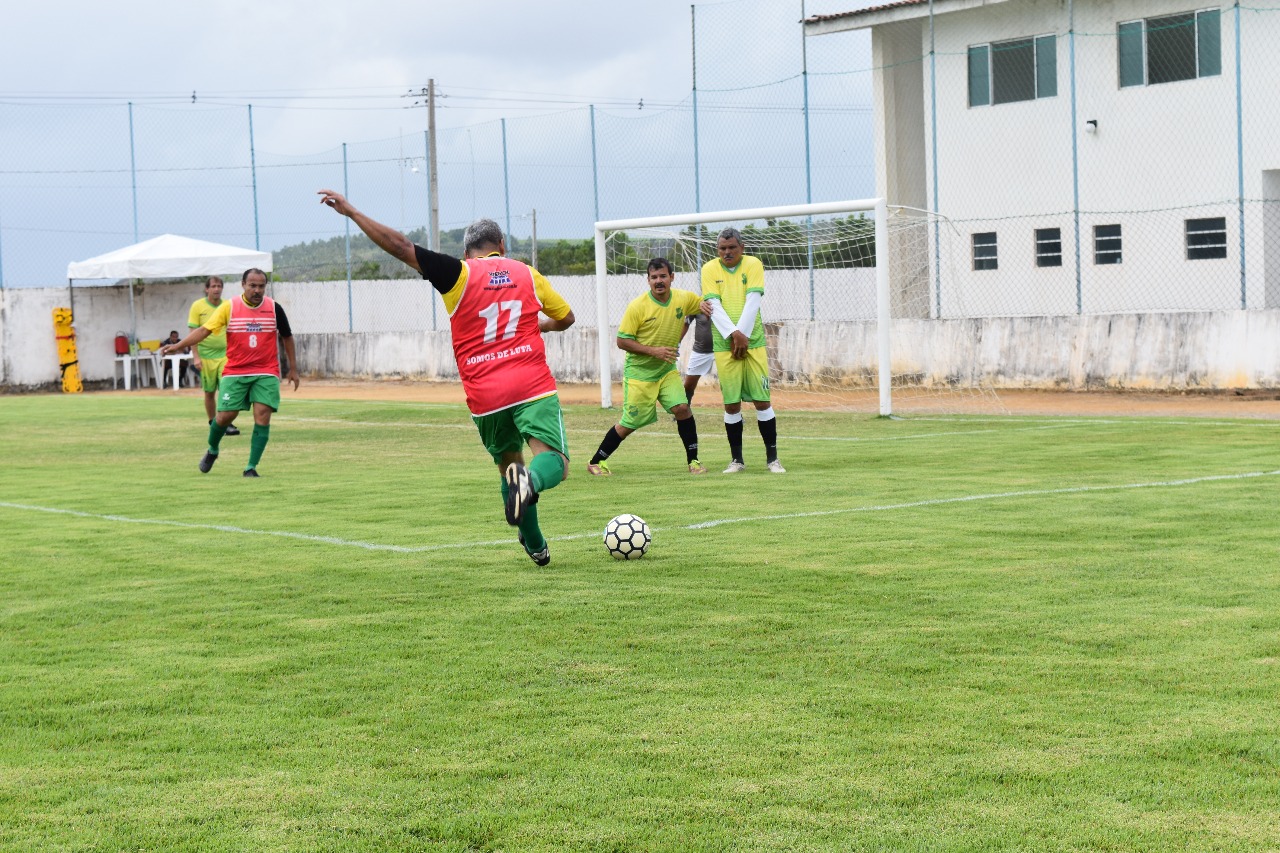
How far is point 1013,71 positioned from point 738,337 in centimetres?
1984

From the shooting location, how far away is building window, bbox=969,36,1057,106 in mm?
30312

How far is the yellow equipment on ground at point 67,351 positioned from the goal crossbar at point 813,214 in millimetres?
16093

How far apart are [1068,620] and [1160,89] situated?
24.5 meters

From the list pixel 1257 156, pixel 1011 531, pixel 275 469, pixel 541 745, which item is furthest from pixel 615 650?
pixel 1257 156

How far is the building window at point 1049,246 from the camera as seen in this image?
30328 mm

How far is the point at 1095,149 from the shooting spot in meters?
29.7

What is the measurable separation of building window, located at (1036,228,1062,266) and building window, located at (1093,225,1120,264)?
730 mm

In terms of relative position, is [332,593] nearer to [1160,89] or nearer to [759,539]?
[759,539]

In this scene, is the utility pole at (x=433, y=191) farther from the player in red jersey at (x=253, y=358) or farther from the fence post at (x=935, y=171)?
the player in red jersey at (x=253, y=358)

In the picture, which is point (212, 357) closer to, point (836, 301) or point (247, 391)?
point (247, 391)

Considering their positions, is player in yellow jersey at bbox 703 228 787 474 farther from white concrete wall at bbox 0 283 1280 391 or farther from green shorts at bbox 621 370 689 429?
white concrete wall at bbox 0 283 1280 391

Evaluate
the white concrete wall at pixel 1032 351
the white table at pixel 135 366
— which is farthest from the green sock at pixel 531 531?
the white table at pixel 135 366

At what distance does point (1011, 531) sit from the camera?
30.3ft

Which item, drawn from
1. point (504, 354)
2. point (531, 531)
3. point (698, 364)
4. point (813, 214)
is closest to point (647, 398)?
point (698, 364)
